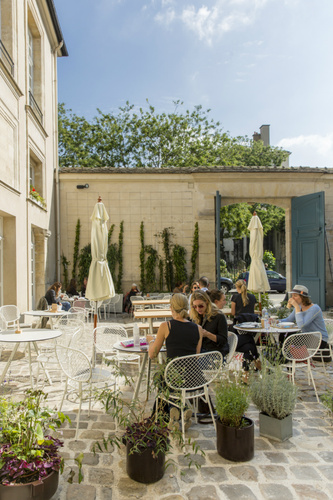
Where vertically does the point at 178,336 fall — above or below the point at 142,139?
below

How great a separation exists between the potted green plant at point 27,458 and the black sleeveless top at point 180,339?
1.37 m

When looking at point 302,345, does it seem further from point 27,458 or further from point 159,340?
point 27,458

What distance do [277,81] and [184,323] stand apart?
777 centimetres

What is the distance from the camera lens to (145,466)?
2779mm

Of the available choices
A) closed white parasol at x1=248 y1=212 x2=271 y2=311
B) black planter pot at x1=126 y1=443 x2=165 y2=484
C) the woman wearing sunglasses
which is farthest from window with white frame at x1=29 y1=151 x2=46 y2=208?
black planter pot at x1=126 y1=443 x2=165 y2=484

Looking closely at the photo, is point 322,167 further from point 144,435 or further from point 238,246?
point 238,246

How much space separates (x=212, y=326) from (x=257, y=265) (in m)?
3.54

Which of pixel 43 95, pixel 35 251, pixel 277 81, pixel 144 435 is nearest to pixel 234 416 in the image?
pixel 144 435

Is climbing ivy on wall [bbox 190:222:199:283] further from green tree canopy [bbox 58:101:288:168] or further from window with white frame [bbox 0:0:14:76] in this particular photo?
green tree canopy [bbox 58:101:288:168]

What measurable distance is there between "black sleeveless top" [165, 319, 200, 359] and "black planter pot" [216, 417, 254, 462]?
785 mm

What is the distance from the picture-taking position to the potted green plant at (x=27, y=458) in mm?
2318

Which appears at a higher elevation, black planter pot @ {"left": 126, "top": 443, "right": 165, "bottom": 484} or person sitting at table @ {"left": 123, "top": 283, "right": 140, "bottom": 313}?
person sitting at table @ {"left": 123, "top": 283, "right": 140, "bottom": 313}

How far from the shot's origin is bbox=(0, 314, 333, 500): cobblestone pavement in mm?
2658

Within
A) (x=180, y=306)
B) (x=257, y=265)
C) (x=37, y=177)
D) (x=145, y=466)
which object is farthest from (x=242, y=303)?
(x=37, y=177)
